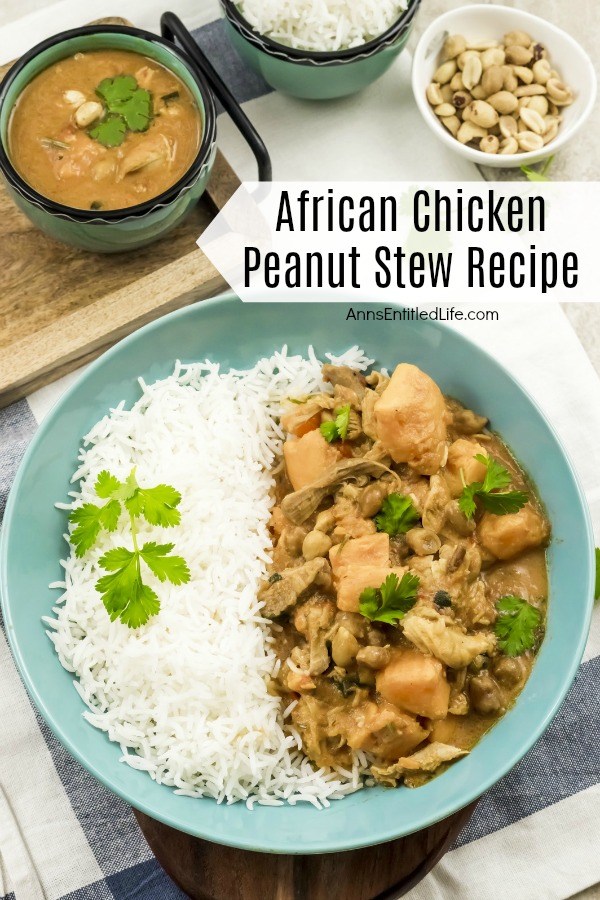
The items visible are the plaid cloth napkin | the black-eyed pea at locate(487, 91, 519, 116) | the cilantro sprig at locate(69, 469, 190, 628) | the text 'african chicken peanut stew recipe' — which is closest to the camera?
the text 'african chicken peanut stew recipe'

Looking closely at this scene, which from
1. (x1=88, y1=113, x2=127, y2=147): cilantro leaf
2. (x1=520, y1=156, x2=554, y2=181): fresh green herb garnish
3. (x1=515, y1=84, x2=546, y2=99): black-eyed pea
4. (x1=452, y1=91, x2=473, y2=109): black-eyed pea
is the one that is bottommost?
(x1=520, y1=156, x2=554, y2=181): fresh green herb garnish

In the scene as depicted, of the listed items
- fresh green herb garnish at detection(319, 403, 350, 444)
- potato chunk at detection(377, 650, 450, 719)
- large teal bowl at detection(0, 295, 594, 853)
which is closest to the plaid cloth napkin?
large teal bowl at detection(0, 295, 594, 853)

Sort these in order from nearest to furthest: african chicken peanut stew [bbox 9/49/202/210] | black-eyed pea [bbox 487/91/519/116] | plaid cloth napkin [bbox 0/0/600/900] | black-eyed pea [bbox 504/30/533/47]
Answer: plaid cloth napkin [bbox 0/0/600/900], african chicken peanut stew [bbox 9/49/202/210], black-eyed pea [bbox 487/91/519/116], black-eyed pea [bbox 504/30/533/47]

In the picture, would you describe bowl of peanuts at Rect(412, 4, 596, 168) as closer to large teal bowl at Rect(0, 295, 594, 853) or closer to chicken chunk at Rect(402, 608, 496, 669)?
large teal bowl at Rect(0, 295, 594, 853)

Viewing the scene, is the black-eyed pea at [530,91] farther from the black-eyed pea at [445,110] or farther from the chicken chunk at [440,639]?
the chicken chunk at [440,639]

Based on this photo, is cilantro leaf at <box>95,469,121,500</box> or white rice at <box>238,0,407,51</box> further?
white rice at <box>238,0,407,51</box>

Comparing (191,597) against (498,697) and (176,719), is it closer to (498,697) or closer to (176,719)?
(176,719)

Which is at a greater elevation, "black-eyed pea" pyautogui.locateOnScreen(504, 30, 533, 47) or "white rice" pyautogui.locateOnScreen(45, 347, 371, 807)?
"black-eyed pea" pyautogui.locateOnScreen(504, 30, 533, 47)
